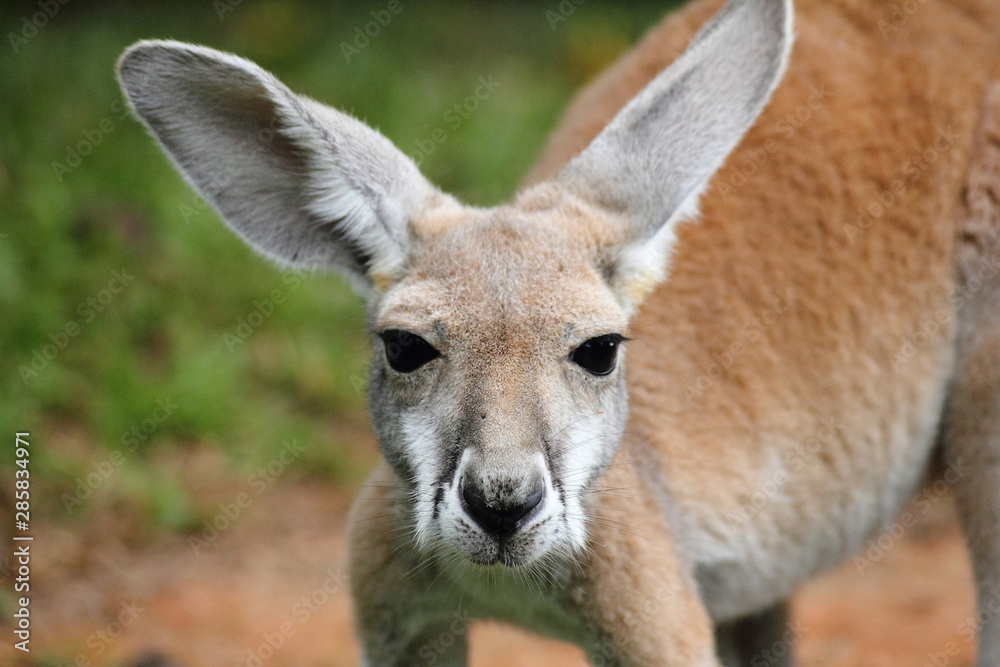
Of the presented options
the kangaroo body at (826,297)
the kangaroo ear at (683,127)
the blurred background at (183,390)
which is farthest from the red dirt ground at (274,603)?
the kangaroo ear at (683,127)

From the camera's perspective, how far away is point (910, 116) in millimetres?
4746

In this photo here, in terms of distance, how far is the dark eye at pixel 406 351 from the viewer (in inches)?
136

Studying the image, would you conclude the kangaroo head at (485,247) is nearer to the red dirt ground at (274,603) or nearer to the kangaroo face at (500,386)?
the kangaroo face at (500,386)

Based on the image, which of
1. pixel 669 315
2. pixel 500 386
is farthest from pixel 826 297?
pixel 500 386

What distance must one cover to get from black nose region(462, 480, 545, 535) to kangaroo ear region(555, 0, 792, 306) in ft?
3.22

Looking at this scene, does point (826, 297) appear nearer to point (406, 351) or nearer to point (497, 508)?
point (406, 351)

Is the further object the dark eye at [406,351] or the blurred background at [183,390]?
the blurred background at [183,390]

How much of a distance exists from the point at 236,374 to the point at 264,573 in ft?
4.38

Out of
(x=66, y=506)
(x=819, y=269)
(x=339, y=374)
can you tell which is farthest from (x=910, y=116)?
(x=66, y=506)

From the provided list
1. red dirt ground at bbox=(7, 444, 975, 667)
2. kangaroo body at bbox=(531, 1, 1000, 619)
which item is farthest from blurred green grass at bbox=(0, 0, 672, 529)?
kangaroo body at bbox=(531, 1, 1000, 619)

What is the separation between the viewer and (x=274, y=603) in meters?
5.96

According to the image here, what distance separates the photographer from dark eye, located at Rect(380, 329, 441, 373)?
344 cm

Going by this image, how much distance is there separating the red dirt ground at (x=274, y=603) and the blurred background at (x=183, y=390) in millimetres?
14

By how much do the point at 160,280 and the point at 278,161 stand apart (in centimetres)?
371
